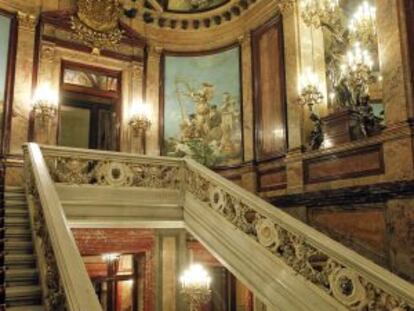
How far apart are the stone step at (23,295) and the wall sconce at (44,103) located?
4.82 metres

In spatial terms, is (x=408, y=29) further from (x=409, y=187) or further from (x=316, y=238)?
(x=316, y=238)

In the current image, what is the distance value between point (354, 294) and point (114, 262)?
23.4ft

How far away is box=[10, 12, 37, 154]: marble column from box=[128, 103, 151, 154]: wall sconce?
2045 mm

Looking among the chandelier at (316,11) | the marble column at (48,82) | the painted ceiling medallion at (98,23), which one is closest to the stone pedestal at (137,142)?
the marble column at (48,82)

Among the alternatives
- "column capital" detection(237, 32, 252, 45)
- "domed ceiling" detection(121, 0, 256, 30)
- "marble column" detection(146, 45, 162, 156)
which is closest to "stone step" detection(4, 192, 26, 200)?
"marble column" detection(146, 45, 162, 156)

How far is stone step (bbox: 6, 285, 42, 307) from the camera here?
3.37 metres

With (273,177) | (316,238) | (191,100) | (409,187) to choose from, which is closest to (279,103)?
(273,177)

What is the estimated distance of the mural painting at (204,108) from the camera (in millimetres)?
8750

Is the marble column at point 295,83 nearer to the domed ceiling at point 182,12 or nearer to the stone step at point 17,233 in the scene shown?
the domed ceiling at point 182,12

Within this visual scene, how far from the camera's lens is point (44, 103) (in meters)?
7.74

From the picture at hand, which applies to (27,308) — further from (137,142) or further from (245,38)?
(245,38)

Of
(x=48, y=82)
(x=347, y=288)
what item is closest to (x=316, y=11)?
(x=347, y=288)

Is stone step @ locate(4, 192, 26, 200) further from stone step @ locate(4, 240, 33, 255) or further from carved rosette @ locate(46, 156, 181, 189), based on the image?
stone step @ locate(4, 240, 33, 255)

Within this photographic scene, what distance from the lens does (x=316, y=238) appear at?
3793 millimetres
